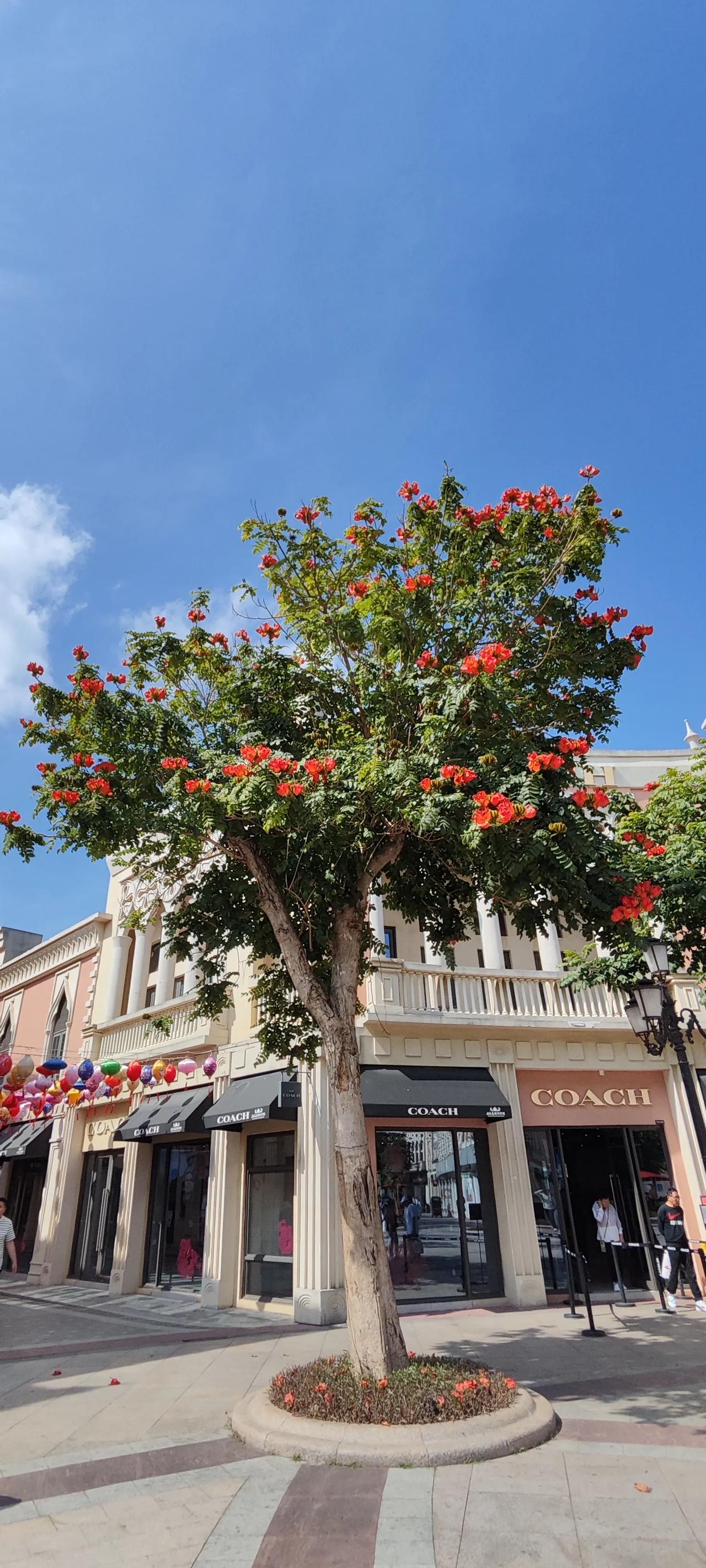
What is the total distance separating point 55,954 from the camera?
23516 millimetres

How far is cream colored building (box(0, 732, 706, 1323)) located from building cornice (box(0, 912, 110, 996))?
609 cm

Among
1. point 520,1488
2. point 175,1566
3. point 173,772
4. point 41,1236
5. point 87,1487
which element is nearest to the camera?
point 175,1566

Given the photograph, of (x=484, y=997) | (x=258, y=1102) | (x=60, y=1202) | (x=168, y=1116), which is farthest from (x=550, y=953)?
(x=60, y=1202)

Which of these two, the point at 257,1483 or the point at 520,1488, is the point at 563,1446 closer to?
the point at 520,1488

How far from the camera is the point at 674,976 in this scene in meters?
14.8

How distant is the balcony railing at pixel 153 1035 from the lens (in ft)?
49.5

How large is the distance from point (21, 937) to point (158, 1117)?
1573 cm

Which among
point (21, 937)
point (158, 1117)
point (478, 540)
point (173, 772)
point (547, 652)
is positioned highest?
point (21, 937)

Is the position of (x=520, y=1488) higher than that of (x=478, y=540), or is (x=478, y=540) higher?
(x=478, y=540)

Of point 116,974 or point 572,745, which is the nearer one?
point 572,745

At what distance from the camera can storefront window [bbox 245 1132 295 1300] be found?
12852 mm

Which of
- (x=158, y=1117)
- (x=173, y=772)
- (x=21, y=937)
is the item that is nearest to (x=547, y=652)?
(x=173, y=772)

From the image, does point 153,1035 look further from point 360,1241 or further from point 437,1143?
point 360,1241

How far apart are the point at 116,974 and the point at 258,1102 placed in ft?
28.6
